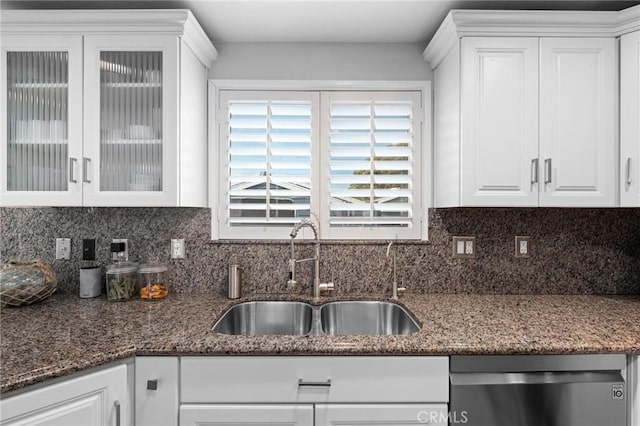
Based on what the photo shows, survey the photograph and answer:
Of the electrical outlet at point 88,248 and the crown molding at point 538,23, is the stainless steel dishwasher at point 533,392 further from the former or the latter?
the electrical outlet at point 88,248

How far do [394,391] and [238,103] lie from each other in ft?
5.33

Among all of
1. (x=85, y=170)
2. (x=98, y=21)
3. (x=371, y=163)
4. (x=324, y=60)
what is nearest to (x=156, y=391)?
(x=85, y=170)

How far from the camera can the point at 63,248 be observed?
202 cm

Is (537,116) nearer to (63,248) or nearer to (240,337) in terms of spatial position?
(240,337)

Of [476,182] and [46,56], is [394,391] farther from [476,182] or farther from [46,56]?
[46,56]

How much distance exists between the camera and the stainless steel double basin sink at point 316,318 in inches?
73.2

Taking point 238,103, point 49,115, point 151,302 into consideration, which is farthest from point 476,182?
point 49,115

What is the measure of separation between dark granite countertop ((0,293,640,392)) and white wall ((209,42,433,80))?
1279 mm

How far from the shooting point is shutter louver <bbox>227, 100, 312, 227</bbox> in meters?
2.05

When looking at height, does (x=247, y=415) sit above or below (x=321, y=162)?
below

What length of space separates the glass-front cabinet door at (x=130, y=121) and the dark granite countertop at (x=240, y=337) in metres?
0.53

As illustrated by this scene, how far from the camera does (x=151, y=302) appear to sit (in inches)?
71.6

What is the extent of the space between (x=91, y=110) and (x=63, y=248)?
0.83 m

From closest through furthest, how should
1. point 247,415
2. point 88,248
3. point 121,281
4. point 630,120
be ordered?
point 247,415 → point 630,120 → point 121,281 → point 88,248
